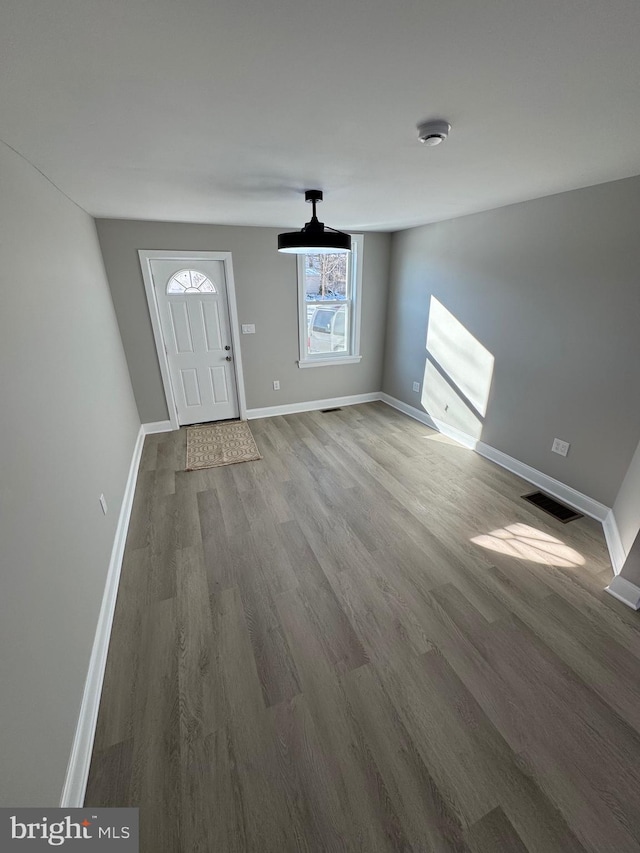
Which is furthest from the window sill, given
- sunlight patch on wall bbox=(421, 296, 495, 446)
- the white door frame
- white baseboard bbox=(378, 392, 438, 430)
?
sunlight patch on wall bbox=(421, 296, 495, 446)

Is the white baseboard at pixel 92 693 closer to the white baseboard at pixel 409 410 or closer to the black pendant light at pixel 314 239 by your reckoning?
the black pendant light at pixel 314 239

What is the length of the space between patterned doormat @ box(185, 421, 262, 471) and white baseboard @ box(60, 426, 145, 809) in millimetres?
1145

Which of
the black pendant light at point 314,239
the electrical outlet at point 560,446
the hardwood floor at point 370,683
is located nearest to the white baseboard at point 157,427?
the hardwood floor at point 370,683

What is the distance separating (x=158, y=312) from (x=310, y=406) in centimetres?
225

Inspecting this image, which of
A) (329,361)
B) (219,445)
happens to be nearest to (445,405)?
(329,361)

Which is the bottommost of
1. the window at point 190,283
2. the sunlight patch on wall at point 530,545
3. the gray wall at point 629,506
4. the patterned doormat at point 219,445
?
the sunlight patch on wall at point 530,545

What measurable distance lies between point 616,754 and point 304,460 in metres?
2.77

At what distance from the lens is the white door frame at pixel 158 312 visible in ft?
11.9

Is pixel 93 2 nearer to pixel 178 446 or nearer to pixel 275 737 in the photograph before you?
pixel 275 737

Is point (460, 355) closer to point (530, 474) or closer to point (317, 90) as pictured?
point (530, 474)

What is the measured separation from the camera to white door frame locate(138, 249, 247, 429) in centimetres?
362

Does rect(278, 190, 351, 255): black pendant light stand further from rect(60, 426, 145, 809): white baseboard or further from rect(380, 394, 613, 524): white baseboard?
rect(380, 394, 613, 524): white baseboard

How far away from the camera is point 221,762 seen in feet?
4.29

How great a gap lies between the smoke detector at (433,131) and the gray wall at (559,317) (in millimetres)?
1663
